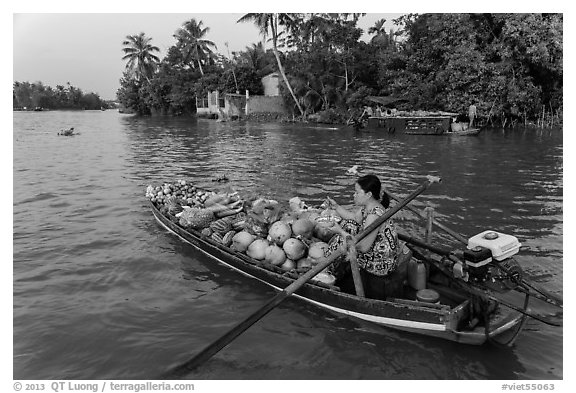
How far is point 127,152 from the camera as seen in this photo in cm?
2173

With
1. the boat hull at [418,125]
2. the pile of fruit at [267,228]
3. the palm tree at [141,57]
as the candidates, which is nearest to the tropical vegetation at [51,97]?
the palm tree at [141,57]

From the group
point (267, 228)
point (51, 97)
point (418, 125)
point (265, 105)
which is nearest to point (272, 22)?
point (265, 105)

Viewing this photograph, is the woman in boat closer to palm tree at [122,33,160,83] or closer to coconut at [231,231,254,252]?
coconut at [231,231,254,252]

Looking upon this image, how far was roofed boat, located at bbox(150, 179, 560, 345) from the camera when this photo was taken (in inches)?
188

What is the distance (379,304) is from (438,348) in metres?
0.82

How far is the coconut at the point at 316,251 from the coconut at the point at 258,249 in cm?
Result: 72

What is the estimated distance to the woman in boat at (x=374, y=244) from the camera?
16.2 ft

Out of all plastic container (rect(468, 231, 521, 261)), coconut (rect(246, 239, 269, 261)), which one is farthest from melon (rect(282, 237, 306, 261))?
plastic container (rect(468, 231, 521, 261))

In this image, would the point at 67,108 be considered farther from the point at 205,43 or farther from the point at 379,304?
the point at 379,304

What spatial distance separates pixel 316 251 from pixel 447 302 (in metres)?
1.87

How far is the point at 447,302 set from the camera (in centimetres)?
536

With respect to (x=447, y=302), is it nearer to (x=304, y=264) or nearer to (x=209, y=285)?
(x=304, y=264)

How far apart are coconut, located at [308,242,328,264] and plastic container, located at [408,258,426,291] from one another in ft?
3.98

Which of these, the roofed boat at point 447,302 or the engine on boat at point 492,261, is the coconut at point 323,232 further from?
the engine on boat at point 492,261
